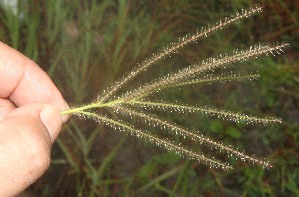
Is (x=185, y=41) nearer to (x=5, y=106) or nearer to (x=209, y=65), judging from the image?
(x=209, y=65)

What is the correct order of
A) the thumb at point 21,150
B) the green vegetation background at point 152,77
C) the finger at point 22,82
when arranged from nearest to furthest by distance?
the thumb at point 21,150, the finger at point 22,82, the green vegetation background at point 152,77

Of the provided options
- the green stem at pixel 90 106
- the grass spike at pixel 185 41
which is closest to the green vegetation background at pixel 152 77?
the green stem at pixel 90 106

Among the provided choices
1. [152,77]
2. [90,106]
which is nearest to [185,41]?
[90,106]

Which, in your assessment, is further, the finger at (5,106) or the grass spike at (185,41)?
the finger at (5,106)

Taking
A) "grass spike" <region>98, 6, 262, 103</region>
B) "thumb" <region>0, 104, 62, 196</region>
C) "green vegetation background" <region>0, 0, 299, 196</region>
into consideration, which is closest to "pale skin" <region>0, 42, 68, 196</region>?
"thumb" <region>0, 104, 62, 196</region>

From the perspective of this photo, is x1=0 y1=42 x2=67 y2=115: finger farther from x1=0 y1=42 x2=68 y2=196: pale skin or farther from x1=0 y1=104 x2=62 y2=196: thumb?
x1=0 y1=104 x2=62 y2=196: thumb

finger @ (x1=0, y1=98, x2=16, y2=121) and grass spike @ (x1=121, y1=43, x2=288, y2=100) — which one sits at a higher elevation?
grass spike @ (x1=121, y1=43, x2=288, y2=100)

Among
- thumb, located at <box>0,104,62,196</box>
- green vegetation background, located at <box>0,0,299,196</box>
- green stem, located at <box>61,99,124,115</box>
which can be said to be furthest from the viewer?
green vegetation background, located at <box>0,0,299,196</box>

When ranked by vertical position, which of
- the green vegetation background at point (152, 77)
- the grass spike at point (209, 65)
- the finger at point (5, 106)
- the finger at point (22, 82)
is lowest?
the green vegetation background at point (152, 77)

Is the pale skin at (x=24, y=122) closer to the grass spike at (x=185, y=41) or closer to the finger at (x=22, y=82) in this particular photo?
the finger at (x=22, y=82)
